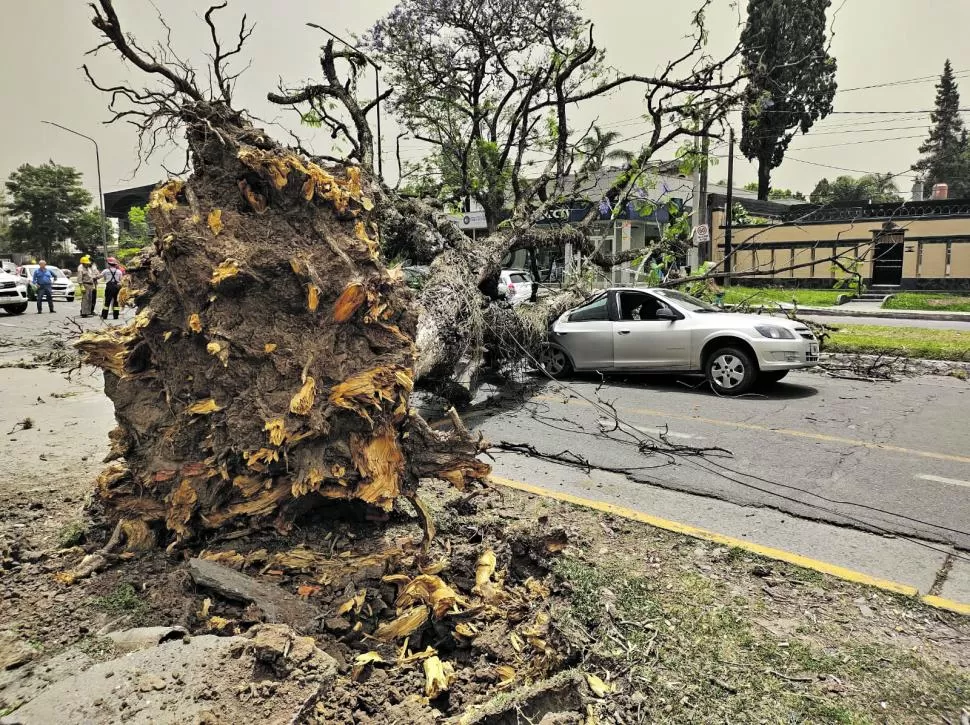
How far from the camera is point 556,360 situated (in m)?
10.4

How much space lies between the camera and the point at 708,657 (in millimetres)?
2896

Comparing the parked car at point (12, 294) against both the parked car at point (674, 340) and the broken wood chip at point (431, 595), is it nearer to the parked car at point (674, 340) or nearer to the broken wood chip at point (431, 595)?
the parked car at point (674, 340)

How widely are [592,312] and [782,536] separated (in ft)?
20.1

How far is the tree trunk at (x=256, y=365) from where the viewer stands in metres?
3.69

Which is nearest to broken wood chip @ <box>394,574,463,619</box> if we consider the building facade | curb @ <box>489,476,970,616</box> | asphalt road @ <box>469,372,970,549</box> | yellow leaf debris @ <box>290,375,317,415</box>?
yellow leaf debris @ <box>290,375,317,415</box>

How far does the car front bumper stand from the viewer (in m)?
8.61

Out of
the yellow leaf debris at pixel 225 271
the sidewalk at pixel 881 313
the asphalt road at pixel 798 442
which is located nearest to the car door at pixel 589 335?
the asphalt road at pixel 798 442

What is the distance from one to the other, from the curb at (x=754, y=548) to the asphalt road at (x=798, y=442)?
1.85 feet

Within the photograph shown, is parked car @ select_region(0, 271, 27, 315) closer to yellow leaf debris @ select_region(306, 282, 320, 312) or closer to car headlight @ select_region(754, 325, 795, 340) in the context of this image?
yellow leaf debris @ select_region(306, 282, 320, 312)

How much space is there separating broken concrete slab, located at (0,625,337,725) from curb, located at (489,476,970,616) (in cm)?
260

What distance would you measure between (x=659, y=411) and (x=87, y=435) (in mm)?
6399

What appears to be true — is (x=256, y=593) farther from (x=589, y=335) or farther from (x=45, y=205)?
(x=45, y=205)

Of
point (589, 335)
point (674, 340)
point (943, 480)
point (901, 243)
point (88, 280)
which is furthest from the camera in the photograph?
point (901, 243)

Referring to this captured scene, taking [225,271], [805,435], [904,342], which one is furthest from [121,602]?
[904,342]
